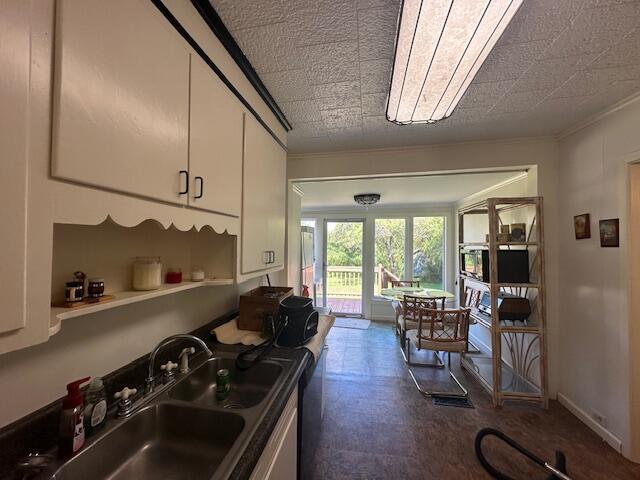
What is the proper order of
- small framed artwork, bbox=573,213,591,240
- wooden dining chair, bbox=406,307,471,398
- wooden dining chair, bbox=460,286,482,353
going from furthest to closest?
1. wooden dining chair, bbox=460,286,482,353
2. wooden dining chair, bbox=406,307,471,398
3. small framed artwork, bbox=573,213,591,240

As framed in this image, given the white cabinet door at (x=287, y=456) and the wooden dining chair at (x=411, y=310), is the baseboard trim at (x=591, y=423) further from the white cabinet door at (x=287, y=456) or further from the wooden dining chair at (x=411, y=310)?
the white cabinet door at (x=287, y=456)

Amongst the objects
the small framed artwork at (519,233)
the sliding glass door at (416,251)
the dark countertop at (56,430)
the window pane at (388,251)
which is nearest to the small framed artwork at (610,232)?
the small framed artwork at (519,233)

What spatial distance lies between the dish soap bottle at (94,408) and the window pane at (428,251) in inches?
193

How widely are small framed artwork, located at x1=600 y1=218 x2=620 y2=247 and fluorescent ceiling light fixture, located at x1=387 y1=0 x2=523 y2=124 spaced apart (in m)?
1.39

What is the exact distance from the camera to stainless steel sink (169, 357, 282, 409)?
126 centimetres

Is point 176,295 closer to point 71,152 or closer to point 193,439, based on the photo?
point 193,439

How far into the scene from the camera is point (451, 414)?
2.18 m

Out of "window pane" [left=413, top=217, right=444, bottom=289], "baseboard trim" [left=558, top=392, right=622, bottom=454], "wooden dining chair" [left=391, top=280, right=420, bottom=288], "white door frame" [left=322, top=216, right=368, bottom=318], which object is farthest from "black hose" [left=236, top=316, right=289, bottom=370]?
"window pane" [left=413, top=217, right=444, bottom=289]

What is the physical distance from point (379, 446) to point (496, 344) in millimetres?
1334

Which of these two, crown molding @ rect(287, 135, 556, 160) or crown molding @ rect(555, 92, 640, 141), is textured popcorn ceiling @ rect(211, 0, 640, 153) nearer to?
crown molding @ rect(555, 92, 640, 141)

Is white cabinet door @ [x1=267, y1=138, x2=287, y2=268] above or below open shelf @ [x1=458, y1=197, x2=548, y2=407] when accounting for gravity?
above

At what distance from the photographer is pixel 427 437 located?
1928mm

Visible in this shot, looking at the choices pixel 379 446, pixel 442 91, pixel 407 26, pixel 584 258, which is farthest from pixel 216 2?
pixel 584 258

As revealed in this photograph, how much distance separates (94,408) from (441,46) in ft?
6.23
